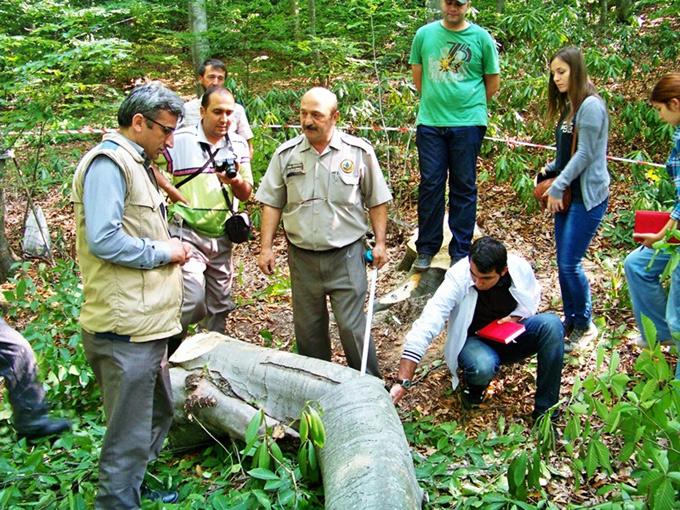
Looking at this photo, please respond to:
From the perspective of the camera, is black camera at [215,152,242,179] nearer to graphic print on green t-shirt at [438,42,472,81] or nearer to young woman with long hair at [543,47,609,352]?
graphic print on green t-shirt at [438,42,472,81]

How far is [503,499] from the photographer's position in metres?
2.54

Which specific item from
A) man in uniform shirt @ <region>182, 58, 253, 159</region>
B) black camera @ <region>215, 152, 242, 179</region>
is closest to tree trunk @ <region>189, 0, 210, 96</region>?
man in uniform shirt @ <region>182, 58, 253, 159</region>

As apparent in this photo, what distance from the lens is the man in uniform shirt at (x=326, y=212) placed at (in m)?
3.52

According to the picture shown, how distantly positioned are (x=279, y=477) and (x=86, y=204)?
1.36 metres

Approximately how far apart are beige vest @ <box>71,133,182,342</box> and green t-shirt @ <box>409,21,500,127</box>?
2.38m

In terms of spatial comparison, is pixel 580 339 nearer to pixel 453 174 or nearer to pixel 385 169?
pixel 453 174

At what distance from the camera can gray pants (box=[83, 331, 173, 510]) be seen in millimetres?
2652

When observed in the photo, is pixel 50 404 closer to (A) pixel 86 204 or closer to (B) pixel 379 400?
(A) pixel 86 204

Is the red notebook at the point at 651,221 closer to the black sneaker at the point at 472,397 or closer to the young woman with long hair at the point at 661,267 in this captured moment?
the young woman with long hair at the point at 661,267

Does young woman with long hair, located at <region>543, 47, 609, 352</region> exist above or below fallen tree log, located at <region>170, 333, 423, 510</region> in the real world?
above

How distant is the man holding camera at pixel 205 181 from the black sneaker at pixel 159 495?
1.01m

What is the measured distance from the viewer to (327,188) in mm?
3527

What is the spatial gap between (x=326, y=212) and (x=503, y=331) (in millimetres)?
1182

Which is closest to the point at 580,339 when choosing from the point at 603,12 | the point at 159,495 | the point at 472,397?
the point at 472,397
